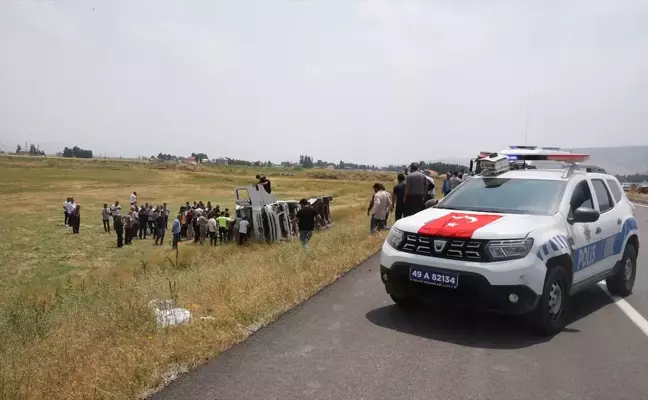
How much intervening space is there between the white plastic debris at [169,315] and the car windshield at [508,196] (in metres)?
3.33

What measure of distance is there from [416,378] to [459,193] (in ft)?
10.6

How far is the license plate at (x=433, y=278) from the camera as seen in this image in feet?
17.9

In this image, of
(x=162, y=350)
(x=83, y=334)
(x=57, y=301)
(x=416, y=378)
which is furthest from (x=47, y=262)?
(x=416, y=378)

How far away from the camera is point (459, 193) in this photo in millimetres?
7051

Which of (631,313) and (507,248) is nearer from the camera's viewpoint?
(507,248)

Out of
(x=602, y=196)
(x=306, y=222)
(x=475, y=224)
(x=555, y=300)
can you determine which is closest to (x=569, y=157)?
(x=602, y=196)

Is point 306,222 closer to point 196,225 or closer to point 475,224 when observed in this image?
point 475,224

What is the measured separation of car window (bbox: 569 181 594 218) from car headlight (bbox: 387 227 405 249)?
2022mm

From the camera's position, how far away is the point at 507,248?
5352 millimetres

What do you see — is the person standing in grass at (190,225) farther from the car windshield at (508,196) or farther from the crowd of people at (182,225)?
the car windshield at (508,196)

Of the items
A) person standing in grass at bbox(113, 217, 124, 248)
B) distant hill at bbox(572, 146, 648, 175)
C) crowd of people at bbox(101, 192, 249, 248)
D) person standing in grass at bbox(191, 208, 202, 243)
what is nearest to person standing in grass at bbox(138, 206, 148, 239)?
crowd of people at bbox(101, 192, 249, 248)

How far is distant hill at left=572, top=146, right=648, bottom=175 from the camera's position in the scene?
9.33 metres

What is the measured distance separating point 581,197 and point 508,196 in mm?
917

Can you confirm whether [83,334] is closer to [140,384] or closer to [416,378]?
[140,384]
